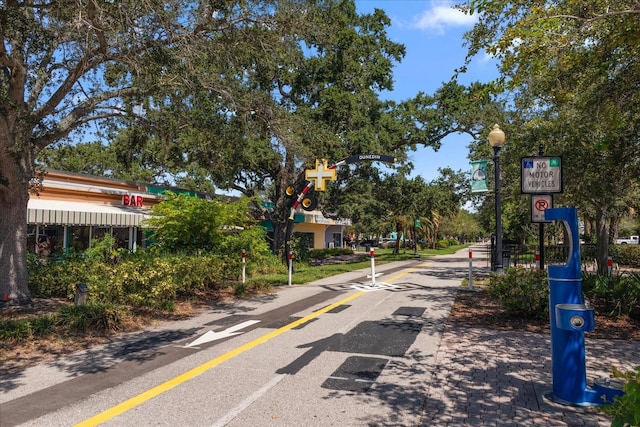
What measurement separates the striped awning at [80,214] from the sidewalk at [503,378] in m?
13.5

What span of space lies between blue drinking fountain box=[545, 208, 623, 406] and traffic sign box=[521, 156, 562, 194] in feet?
15.7

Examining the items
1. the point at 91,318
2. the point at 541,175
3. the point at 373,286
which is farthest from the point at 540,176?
the point at 91,318

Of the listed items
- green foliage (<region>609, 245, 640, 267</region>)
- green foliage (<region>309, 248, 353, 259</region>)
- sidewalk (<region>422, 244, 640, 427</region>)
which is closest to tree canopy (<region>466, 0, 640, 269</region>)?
sidewalk (<region>422, 244, 640, 427</region>)

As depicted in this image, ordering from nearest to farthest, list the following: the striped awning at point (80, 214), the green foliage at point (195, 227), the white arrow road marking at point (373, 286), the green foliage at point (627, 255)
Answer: the green foliage at point (195, 227) → the white arrow road marking at point (373, 286) → the striped awning at point (80, 214) → the green foliage at point (627, 255)

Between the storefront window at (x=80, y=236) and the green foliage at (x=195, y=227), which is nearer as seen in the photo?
the green foliage at (x=195, y=227)

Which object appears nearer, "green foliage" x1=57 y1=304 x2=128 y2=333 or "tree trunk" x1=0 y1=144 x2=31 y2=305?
"green foliage" x1=57 y1=304 x2=128 y2=333

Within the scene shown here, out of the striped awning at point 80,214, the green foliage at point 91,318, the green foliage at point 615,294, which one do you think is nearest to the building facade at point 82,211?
the striped awning at point 80,214

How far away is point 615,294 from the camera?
360 inches

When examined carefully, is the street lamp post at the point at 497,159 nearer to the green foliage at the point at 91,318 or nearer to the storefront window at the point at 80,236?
the green foliage at the point at 91,318

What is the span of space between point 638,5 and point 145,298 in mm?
10454

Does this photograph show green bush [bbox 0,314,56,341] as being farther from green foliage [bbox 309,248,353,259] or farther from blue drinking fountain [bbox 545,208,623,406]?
green foliage [bbox 309,248,353,259]

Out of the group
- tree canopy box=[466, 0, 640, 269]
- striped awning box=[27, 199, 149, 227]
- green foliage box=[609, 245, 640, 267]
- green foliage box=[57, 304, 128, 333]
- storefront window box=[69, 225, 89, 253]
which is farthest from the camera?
green foliage box=[609, 245, 640, 267]

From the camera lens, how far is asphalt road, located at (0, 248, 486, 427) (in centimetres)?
447

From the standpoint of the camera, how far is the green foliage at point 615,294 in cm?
880
